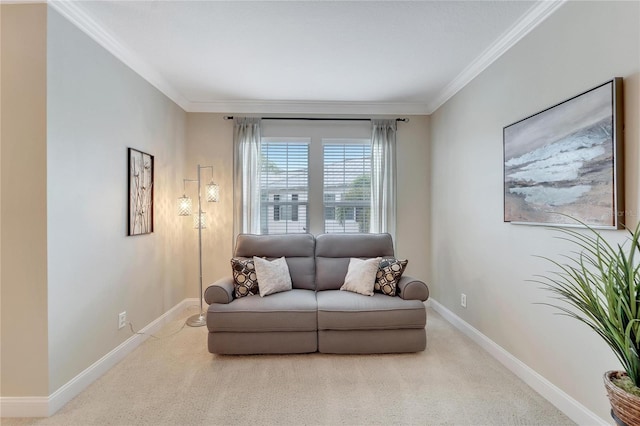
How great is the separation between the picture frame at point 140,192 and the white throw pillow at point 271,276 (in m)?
1.13

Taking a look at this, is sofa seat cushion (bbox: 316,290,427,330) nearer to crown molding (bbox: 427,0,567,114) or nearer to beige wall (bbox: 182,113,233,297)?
beige wall (bbox: 182,113,233,297)

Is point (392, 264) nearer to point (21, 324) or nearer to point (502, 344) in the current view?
point (502, 344)

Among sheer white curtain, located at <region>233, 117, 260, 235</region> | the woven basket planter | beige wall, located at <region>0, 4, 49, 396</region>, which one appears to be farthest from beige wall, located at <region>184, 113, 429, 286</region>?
the woven basket planter

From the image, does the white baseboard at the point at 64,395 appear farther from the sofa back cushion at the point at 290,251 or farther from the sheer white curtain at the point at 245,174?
the sheer white curtain at the point at 245,174

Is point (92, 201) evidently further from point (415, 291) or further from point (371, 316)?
point (415, 291)

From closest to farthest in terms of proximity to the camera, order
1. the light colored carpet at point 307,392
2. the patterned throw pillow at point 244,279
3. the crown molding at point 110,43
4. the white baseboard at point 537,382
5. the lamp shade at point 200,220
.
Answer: the white baseboard at point 537,382 < the light colored carpet at point 307,392 < the crown molding at point 110,43 < the patterned throw pillow at point 244,279 < the lamp shade at point 200,220

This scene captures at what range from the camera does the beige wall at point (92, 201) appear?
6.65 feet

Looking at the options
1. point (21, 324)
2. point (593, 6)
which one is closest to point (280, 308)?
point (21, 324)

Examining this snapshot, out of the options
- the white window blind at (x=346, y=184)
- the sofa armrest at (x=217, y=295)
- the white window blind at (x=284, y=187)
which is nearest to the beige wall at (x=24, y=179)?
the sofa armrest at (x=217, y=295)

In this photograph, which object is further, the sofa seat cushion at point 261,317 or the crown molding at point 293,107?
the crown molding at point 293,107

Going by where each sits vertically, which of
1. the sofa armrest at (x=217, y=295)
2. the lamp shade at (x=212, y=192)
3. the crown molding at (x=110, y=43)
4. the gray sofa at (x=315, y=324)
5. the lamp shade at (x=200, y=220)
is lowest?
the gray sofa at (x=315, y=324)

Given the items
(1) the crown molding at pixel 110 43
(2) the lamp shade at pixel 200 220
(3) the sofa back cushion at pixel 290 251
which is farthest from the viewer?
(2) the lamp shade at pixel 200 220

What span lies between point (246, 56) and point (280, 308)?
2.30 meters

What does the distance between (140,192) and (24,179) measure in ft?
3.49
